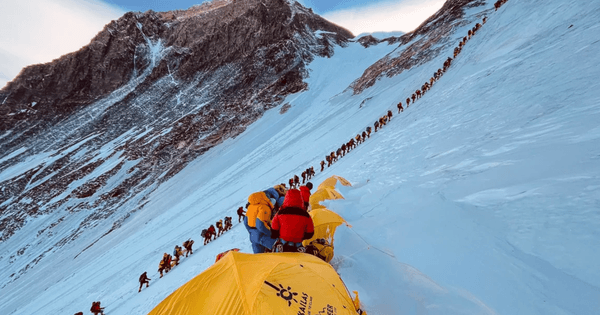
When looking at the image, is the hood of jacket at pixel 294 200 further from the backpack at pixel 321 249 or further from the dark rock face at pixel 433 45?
the dark rock face at pixel 433 45

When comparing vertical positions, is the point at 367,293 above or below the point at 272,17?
below

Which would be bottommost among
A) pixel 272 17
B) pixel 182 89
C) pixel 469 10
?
pixel 469 10

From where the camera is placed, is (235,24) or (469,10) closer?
(469,10)

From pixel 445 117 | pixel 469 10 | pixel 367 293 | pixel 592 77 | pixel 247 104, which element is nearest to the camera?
pixel 367 293

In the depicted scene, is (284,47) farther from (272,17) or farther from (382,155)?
(382,155)

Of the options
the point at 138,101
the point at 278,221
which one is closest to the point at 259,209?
the point at 278,221

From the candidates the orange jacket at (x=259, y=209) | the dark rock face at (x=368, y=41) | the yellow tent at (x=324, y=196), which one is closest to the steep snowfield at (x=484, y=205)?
the yellow tent at (x=324, y=196)

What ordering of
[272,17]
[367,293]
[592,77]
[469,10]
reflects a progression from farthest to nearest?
[272,17]
[469,10]
[592,77]
[367,293]

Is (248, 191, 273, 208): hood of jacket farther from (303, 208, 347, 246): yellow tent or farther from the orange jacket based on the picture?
(303, 208, 347, 246): yellow tent

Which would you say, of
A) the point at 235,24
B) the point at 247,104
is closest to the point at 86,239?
the point at 247,104
